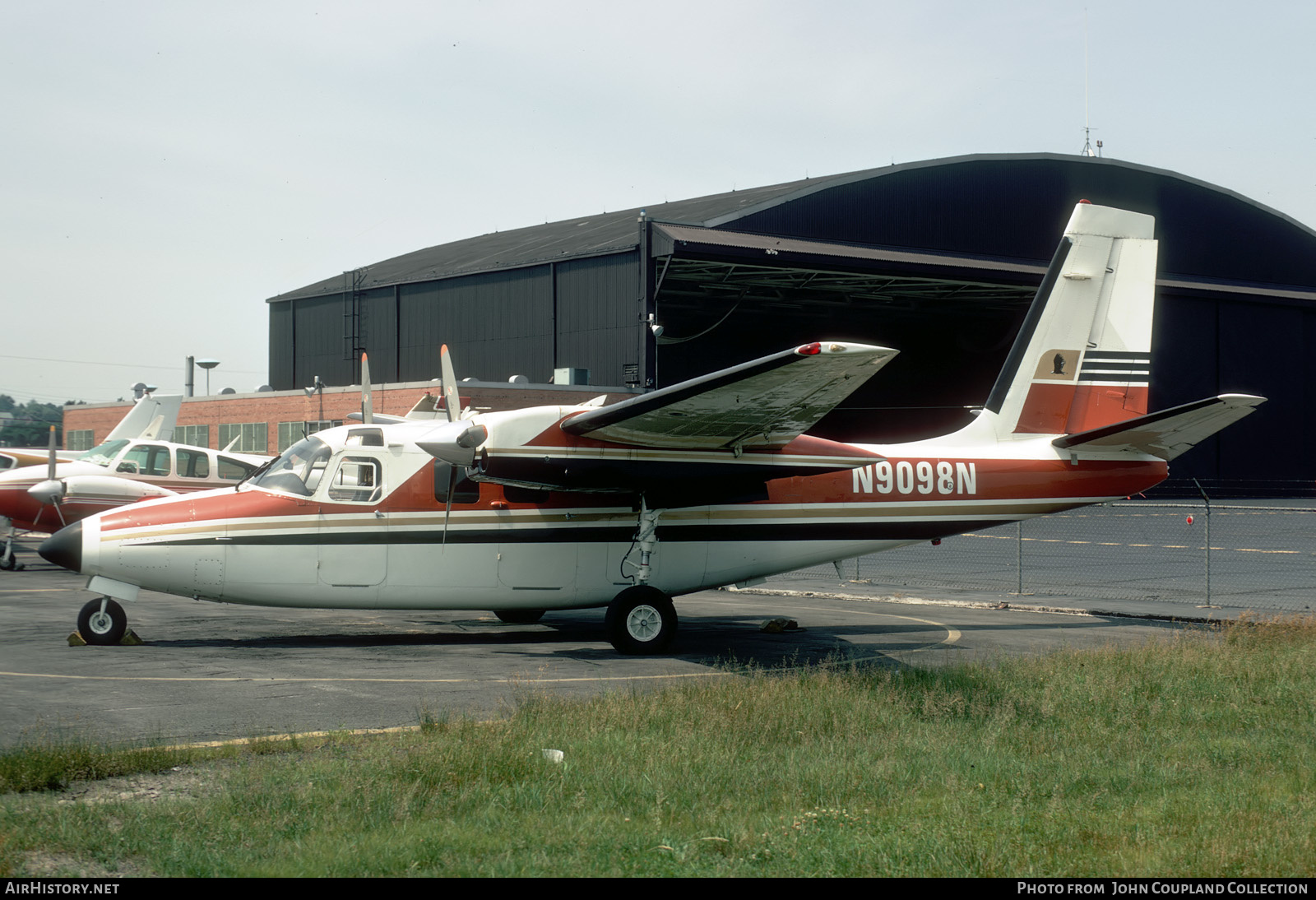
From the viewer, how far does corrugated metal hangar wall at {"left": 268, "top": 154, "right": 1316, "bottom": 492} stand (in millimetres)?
44188

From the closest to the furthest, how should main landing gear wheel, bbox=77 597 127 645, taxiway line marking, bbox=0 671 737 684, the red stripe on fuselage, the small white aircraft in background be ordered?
taxiway line marking, bbox=0 671 737 684
main landing gear wheel, bbox=77 597 127 645
the red stripe on fuselage
the small white aircraft in background

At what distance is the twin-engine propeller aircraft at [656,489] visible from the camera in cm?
1397

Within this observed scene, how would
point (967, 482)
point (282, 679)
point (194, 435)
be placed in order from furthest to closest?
point (194, 435) → point (967, 482) → point (282, 679)

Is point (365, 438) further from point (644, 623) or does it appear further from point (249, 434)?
point (249, 434)

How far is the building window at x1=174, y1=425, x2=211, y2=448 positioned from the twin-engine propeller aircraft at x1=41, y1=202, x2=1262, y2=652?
119 ft

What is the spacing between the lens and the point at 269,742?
28.4 ft

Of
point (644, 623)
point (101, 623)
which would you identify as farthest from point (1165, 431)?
point (101, 623)

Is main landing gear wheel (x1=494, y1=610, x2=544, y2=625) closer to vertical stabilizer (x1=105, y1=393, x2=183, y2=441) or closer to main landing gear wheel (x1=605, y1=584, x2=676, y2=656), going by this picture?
main landing gear wheel (x1=605, y1=584, x2=676, y2=656)

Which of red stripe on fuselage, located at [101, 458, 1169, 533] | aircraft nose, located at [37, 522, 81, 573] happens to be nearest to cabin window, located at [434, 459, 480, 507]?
red stripe on fuselage, located at [101, 458, 1169, 533]

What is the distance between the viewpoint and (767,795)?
750 centimetres

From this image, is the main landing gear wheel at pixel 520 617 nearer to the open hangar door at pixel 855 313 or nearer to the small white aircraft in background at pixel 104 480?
the small white aircraft in background at pixel 104 480

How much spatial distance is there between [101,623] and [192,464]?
38.2ft

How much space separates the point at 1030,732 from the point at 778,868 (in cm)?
431

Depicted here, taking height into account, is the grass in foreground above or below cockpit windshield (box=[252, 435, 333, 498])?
below
